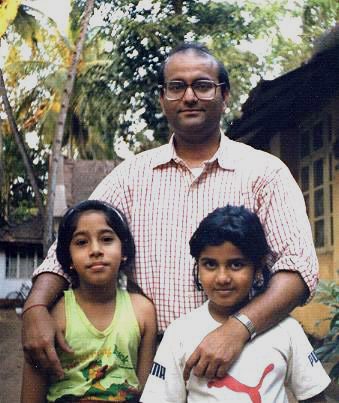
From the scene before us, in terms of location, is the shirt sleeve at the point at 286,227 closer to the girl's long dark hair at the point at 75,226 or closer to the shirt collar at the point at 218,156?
the shirt collar at the point at 218,156

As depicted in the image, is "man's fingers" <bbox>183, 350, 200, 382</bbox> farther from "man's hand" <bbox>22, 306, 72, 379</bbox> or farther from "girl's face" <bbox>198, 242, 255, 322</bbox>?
"man's hand" <bbox>22, 306, 72, 379</bbox>

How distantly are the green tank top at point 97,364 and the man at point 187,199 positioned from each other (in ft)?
0.19

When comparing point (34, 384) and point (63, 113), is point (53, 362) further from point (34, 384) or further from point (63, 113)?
point (63, 113)

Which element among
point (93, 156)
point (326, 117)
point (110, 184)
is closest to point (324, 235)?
point (326, 117)

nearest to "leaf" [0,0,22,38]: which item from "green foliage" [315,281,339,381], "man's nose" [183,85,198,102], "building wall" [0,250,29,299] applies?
"building wall" [0,250,29,299]

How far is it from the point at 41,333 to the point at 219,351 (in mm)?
510

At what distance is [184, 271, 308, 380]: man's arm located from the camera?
6.44 ft

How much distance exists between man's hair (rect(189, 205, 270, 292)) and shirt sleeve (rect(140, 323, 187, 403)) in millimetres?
256

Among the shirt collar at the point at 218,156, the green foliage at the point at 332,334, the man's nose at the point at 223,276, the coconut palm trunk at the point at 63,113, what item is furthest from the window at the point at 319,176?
the man's nose at the point at 223,276

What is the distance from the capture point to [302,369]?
207 cm

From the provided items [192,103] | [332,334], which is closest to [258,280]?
[192,103]

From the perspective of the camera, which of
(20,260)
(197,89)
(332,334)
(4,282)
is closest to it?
(197,89)

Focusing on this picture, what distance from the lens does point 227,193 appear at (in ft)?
7.52

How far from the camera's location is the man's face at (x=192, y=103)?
2.27 m
